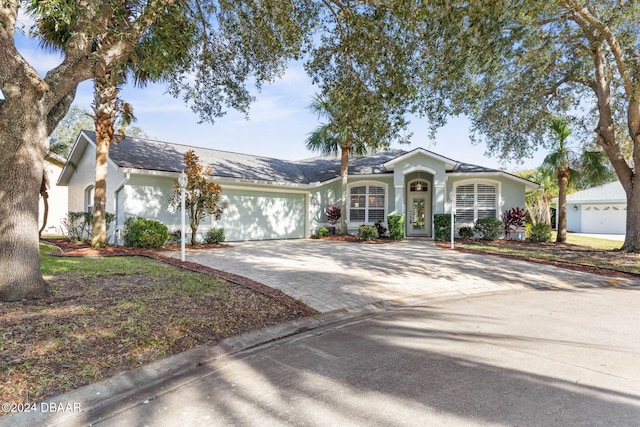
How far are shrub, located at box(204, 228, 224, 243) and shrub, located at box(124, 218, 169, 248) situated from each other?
2064mm

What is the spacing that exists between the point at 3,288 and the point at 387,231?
15877 mm

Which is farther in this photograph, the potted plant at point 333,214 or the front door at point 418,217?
the front door at point 418,217

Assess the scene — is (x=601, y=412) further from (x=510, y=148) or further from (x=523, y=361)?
(x=510, y=148)

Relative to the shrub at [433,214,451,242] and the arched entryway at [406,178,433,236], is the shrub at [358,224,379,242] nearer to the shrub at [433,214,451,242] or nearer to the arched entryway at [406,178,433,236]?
the shrub at [433,214,451,242]

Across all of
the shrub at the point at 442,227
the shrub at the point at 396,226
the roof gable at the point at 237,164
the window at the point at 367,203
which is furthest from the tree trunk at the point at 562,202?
the window at the point at 367,203

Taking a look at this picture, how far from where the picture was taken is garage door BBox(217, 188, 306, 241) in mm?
16094

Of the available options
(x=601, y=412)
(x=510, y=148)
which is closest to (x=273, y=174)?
(x=510, y=148)

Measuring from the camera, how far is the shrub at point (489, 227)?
17.4 meters

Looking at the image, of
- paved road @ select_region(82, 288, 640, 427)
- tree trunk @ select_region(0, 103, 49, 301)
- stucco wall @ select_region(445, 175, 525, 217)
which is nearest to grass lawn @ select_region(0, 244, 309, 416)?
tree trunk @ select_region(0, 103, 49, 301)

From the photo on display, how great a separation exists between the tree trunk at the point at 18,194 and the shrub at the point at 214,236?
926 cm

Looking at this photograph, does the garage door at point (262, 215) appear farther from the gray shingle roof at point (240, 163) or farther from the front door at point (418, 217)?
the front door at point (418, 217)

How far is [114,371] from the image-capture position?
137 inches

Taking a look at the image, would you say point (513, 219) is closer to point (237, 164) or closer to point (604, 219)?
point (237, 164)

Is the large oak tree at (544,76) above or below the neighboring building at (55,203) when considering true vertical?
above
